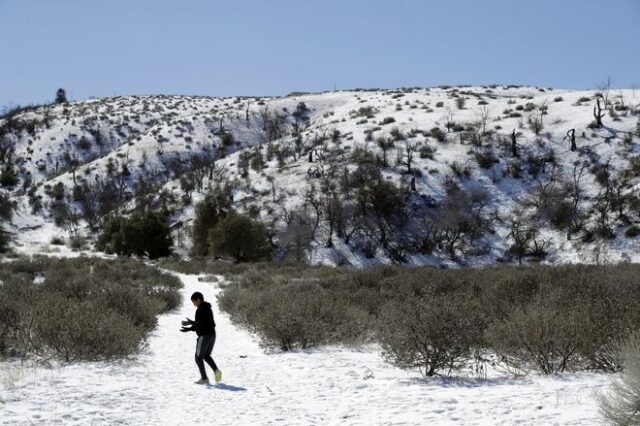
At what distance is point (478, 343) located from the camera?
28.6 feet

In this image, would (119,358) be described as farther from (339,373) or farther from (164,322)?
(164,322)

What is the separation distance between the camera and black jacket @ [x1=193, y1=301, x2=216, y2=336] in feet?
29.0

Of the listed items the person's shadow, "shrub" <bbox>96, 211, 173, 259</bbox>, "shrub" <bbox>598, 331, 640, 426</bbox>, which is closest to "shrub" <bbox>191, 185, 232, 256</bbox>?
"shrub" <bbox>96, 211, 173, 259</bbox>

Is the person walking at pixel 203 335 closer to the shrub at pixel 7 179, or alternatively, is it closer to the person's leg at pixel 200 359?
the person's leg at pixel 200 359

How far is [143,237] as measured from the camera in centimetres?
4300

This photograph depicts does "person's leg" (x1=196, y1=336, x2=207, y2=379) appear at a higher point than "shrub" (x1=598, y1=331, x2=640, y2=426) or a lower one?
lower

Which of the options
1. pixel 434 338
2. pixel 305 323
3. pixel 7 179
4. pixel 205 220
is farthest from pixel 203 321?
pixel 7 179

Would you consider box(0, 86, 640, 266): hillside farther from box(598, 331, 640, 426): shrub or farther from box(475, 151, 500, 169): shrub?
box(598, 331, 640, 426): shrub

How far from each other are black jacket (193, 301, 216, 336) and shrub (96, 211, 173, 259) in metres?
36.2

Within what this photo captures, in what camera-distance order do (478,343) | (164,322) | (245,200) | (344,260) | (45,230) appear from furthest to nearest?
1. (45,230)
2. (245,200)
3. (344,260)
4. (164,322)
5. (478,343)

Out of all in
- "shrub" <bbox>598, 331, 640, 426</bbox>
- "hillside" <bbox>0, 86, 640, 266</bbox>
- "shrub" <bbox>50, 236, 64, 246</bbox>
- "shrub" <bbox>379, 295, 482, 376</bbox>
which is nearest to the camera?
"shrub" <bbox>598, 331, 640, 426</bbox>

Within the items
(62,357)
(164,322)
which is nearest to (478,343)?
(62,357)

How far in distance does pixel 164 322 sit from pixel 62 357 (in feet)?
20.6

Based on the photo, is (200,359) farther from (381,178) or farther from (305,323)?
(381,178)
